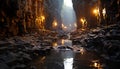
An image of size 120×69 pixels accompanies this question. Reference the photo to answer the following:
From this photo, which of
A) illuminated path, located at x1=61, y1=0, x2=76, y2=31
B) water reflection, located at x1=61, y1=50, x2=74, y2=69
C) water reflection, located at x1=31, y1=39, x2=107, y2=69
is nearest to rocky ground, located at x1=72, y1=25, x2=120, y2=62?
water reflection, located at x1=31, y1=39, x2=107, y2=69

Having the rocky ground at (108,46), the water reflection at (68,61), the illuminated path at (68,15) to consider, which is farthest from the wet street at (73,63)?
the illuminated path at (68,15)

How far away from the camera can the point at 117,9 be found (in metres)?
25.9

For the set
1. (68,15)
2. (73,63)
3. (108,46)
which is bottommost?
(73,63)

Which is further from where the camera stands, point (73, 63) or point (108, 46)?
point (108, 46)

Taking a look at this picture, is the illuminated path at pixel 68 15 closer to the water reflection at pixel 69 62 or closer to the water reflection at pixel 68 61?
the water reflection at pixel 68 61

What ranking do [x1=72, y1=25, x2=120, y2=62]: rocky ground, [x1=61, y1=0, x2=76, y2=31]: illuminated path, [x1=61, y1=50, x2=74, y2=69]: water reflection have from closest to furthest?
[x1=61, y1=50, x2=74, y2=69]: water reflection → [x1=72, y1=25, x2=120, y2=62]: rocky ground → [x1=61, y1=0, x2=76, y2=31]: illuminated path

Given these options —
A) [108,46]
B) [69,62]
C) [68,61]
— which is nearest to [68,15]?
[108,46]

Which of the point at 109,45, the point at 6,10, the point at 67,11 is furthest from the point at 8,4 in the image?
the point at 67,11

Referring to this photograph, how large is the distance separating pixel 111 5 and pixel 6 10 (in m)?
14.7

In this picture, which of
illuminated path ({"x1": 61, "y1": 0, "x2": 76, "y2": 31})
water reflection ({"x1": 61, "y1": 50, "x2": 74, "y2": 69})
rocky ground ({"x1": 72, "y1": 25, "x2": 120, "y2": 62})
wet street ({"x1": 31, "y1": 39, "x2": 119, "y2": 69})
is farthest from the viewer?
illuminated path ({"x1": 61, "y1": 0, "x2": 76, "y2": 31})

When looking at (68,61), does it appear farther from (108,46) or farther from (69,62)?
(108,46)

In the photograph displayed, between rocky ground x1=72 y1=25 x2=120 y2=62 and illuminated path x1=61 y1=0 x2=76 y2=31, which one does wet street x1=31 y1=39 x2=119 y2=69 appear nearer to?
rocky ground x1=72 y1=25 x2=120 y2=62

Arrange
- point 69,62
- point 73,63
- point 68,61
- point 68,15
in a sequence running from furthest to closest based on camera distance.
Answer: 1. point 68,15
2. point 68,61
3. point 69,62
4. point 73,63

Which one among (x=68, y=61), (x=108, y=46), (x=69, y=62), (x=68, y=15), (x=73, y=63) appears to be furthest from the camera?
(x=68, y=15)
